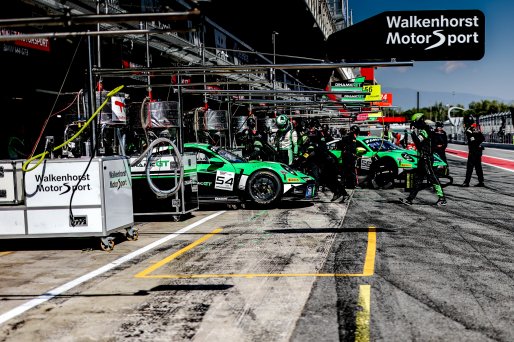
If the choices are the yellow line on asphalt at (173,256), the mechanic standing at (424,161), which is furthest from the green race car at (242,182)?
the yellow line on asphalt at (173,256)

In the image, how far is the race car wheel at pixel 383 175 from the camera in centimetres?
1788

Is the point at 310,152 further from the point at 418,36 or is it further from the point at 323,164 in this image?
the point at 418,36

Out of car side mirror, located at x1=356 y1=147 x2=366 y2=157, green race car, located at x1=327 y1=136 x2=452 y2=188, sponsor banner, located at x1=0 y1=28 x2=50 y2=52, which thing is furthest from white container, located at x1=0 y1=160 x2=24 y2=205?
car side mirror, located at x1=356 y1=147 x2=366 y2=157

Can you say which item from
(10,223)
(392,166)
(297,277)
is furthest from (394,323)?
(392,166)

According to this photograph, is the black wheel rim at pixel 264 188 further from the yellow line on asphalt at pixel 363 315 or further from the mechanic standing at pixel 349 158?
the yellow line on asphalt at pixel 363 315

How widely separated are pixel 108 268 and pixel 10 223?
2.28 m

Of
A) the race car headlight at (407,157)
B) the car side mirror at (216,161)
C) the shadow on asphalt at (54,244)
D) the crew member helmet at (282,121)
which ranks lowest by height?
the shadow on asphalt at (54,244)

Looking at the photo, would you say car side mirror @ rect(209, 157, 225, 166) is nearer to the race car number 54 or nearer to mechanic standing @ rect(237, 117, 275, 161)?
the race car number 54

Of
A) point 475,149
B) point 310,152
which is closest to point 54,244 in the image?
point 310,152

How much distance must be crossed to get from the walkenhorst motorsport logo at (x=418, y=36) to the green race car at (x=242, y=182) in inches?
163

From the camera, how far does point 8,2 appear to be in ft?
35.6

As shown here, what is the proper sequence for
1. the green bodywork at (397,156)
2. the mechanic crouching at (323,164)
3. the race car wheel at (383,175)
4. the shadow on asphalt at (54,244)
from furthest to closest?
the race car wheel at (383,175)
the green bodywork at (397,156)
the mechanic crouching at (323,164)
the shadow on asphalt at (54,244)

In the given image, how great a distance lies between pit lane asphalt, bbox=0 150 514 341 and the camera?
4664 millimetres

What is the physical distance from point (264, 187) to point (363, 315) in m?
8.45
